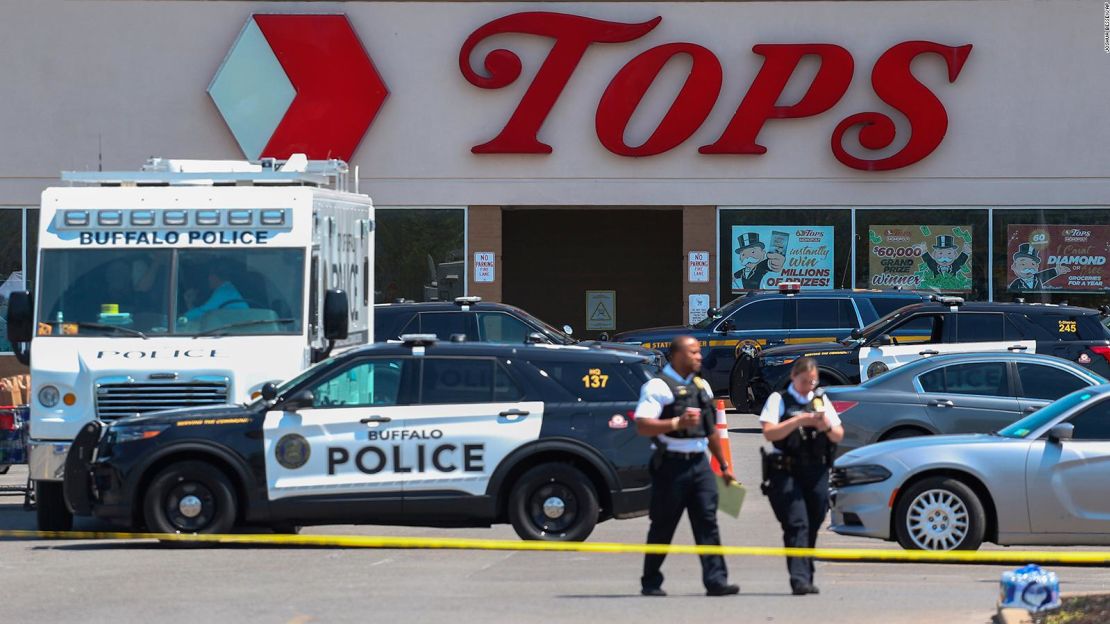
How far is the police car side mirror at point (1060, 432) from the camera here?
36.1ft

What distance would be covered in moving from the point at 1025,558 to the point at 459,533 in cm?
451

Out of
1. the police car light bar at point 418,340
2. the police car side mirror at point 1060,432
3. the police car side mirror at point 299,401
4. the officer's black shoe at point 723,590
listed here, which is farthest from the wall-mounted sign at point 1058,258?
the officer's black shoe at point 723,590

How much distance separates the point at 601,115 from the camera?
2638 cm

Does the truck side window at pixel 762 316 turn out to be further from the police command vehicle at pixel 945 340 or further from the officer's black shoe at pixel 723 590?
the officer's black shoe at pixel 723 590

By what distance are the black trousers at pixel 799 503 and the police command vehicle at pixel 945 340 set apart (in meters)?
9.26

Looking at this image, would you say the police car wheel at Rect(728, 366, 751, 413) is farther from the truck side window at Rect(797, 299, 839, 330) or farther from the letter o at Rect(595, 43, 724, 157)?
the letter o at Rect(595, 43, 724, 157)

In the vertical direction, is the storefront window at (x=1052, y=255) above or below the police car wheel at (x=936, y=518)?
above

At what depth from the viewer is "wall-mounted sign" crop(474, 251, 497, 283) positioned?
26828mm

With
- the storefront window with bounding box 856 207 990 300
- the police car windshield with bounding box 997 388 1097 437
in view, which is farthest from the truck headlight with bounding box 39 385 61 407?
the storefront window with bounding box 856 207 990 300

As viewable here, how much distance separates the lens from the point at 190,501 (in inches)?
460

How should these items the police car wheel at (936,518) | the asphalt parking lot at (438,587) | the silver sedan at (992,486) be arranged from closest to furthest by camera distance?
the asphalt parking lot at (438,587)
the silver sedan at (992,486)
the police car wheel at (936,518)

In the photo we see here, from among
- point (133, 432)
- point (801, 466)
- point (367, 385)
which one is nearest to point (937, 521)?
point (801, 466)

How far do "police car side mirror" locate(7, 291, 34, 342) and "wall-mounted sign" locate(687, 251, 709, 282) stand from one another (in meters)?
15.6

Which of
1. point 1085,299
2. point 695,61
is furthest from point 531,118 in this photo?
point 1085,299
